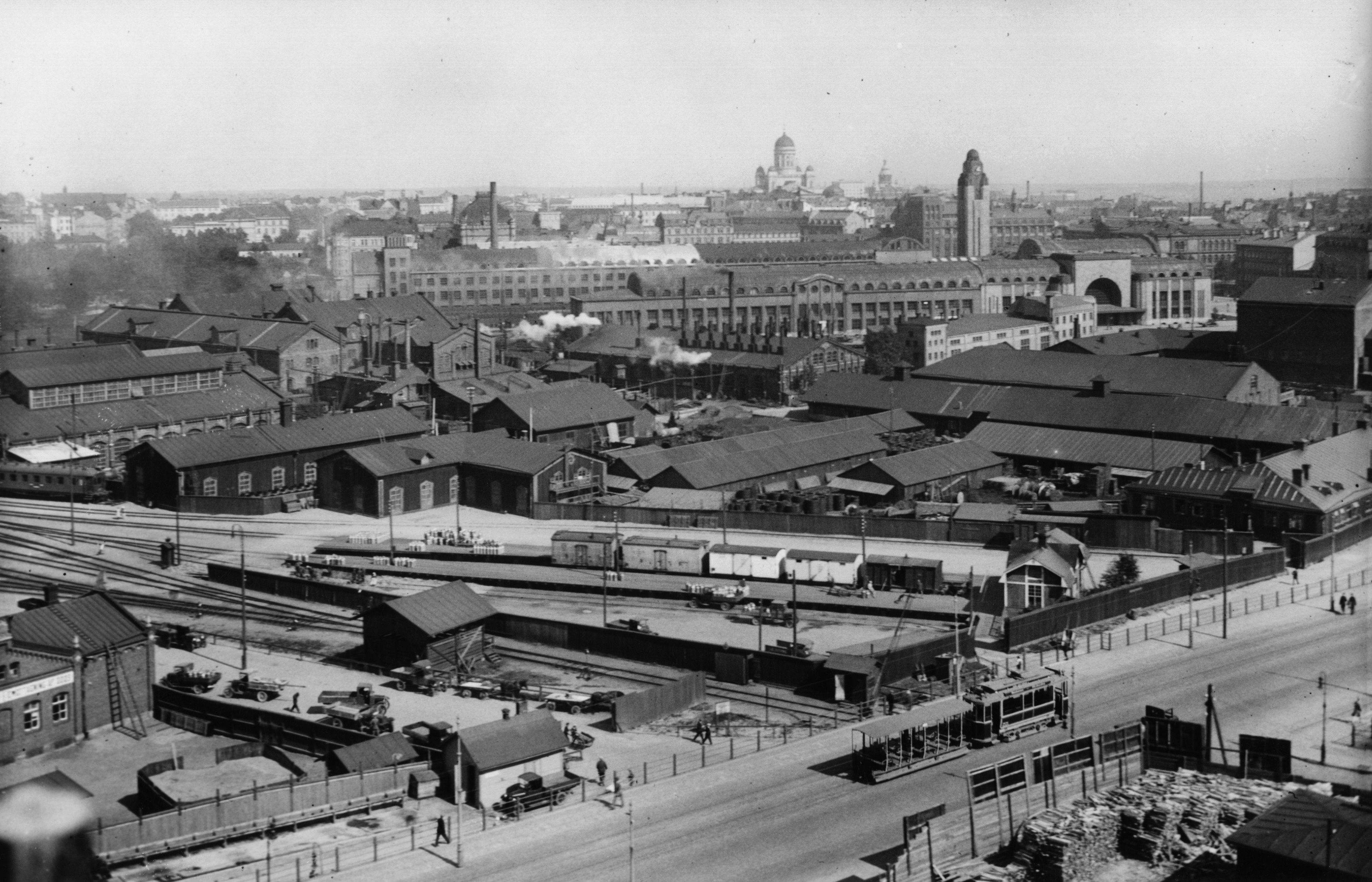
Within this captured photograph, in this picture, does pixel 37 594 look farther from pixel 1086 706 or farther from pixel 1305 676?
pixel 1305 676

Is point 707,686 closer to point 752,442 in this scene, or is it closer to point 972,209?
point 752,442

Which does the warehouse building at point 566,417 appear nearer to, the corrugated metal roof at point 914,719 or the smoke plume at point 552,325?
the corrugated metal roof at point 914,719

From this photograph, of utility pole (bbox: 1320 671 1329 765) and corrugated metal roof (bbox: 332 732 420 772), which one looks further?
utility pole (bbox: 1320 671 1329 765)

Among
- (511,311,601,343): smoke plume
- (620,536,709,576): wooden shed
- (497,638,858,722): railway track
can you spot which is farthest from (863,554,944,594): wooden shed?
(511,311,601,343): smoke plume

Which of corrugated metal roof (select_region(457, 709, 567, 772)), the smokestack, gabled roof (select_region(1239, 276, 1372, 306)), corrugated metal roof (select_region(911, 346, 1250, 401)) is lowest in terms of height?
corrugated metal roof (select_region(457, 709, 567, 772))

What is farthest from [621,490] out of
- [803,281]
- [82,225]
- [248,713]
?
[82,225]

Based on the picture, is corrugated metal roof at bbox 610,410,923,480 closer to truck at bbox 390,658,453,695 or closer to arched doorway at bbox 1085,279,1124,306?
truck at bbox 390,658,453,695

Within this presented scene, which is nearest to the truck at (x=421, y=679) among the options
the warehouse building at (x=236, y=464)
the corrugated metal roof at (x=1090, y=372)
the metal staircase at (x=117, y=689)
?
the metal staircase at (x=117, y=689)
